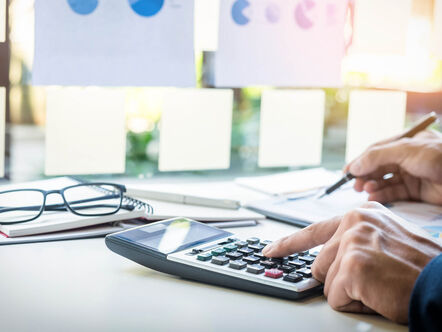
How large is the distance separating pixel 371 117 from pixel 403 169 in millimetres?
456

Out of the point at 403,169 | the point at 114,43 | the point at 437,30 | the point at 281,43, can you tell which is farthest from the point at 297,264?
the point at 437,30

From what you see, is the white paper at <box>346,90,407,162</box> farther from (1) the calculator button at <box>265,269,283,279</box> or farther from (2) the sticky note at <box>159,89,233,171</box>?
(1) the calculator button at <box>265,269,283,279</box>

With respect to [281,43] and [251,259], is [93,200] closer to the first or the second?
[251,259]

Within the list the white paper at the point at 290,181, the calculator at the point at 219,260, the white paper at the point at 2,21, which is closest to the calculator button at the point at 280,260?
the calculator at the point at 219,260

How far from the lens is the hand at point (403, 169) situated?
1.26 meters

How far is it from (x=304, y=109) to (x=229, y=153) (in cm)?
23

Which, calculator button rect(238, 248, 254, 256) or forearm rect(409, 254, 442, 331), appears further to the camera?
calculator button rect(238, 248, 254, 256)

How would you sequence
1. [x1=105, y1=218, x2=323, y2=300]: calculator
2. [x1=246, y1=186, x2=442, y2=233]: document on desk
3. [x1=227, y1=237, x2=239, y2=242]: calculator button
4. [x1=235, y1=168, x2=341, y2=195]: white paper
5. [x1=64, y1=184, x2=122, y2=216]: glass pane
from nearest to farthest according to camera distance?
[x1=105, y1=218, x2=323, y2=300]: calculator < [x1=227, y1=237, x2=239, y2=242]: calculator button < [x1=64, y1=184, x2=122, y2=216]: glass pane < [x1=246, y1=186, x2=442, y2=233]: document on desk < [x1=235, y1=168, x2=341, y2=195]: white paper

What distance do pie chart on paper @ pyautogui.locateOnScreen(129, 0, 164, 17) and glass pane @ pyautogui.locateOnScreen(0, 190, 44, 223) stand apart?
0.44m

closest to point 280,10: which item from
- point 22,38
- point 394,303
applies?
point 22,38

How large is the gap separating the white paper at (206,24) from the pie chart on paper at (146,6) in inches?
4.2

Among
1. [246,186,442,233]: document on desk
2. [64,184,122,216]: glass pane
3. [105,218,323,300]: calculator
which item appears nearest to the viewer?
[105,218,323,300]: calculator

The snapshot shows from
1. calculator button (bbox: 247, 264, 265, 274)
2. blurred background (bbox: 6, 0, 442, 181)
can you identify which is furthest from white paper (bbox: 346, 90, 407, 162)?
calculator button (bbox: 247, 264, 265, 274)

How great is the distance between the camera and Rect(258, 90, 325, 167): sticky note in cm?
159
